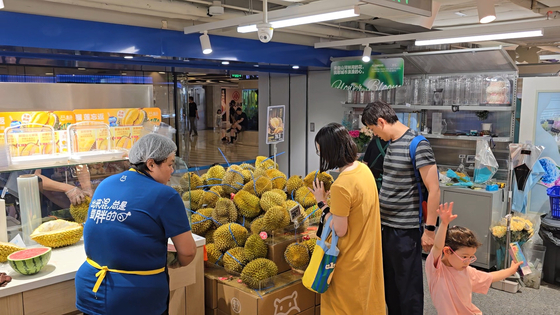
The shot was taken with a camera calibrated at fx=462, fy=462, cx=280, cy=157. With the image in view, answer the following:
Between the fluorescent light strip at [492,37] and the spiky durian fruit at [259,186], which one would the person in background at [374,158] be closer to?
the spiky durian fruit at [259,186]

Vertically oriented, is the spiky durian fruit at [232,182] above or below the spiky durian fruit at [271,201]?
above

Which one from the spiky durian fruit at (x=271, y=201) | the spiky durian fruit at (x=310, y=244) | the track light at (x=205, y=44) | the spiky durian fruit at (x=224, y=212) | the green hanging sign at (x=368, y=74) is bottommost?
the spiky durian fruit at (x=310, y=244)

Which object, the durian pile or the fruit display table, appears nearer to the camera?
the fruit display table

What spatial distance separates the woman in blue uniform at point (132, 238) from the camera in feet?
6.71

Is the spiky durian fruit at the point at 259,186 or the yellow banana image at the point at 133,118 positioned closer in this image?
the yellow banana image at the point at 133,118

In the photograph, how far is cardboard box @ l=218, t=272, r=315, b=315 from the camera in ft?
9.91

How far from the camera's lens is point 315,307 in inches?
135

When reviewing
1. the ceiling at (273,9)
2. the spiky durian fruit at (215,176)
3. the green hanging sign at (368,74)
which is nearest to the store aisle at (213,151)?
the green hanging sign at (368,74)

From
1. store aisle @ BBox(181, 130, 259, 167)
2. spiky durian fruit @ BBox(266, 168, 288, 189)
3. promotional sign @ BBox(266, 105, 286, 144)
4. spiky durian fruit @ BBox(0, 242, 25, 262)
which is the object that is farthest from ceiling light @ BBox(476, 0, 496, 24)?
store aisle @ BBox(181, 130, 259, 167)

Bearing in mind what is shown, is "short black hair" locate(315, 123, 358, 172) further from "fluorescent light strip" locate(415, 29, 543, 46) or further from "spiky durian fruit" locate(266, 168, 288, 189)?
"fluorescent light strip" locate(415, 29, 543, 46)

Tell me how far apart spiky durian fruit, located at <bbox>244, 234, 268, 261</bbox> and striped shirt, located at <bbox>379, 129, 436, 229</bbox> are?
86 cm

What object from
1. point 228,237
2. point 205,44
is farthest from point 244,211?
point 205,44

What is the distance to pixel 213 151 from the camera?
15.5m

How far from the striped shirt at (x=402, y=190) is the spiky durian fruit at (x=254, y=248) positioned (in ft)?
2.83
